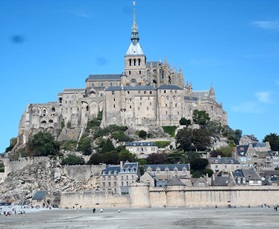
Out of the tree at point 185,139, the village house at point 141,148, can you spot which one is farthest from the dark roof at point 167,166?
the tree at point 185,139

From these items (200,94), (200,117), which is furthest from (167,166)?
(200,94)

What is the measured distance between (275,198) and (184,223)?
27.4 meters

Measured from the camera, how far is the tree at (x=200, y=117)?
98812 mm

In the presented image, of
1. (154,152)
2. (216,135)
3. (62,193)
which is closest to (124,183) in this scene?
(62,193)

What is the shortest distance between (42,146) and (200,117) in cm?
2465

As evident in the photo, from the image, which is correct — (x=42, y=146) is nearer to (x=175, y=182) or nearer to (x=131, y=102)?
(x=131, y=102)

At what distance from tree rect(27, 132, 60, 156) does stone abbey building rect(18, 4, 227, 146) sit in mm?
7123

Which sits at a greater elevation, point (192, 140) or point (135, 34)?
point (135, 34)

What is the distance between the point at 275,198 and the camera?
Answer: 74.4 meters

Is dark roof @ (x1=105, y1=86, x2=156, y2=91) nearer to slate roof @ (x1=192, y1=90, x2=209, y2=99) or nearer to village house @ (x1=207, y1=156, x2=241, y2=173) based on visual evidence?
slate roof @ (x1=192, y1=90, x2=209, y2=99)

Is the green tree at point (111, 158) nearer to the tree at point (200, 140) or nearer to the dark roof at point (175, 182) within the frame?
the dark roof at point (175, 182)

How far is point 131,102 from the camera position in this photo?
100 metres

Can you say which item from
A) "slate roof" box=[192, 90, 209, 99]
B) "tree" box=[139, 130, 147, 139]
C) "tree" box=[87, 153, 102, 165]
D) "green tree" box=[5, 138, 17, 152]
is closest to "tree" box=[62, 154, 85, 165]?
"tree" box=[87, 153, 102, 165]

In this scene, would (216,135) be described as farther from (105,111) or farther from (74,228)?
(74,228)
